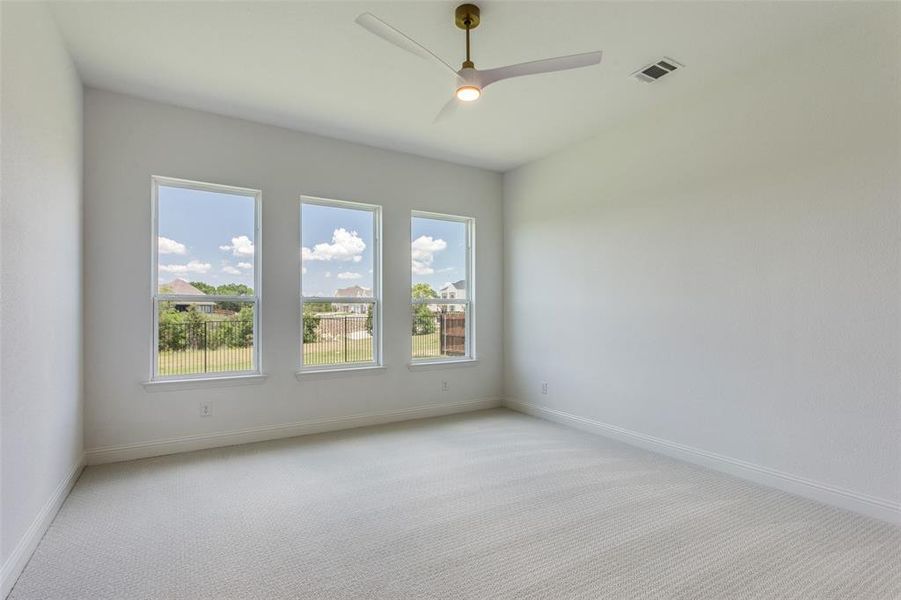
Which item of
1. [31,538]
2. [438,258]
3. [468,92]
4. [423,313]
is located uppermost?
[468,92]

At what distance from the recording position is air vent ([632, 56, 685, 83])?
10.1 ft

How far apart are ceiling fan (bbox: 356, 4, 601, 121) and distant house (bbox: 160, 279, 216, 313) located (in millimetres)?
2707

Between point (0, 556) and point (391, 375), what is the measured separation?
320cm

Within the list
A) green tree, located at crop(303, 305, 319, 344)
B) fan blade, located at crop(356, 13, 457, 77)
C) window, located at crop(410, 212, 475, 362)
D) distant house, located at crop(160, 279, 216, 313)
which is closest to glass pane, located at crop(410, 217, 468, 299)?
window, located at crop(410, 212, 475, 362)

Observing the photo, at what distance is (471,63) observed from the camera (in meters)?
2.42

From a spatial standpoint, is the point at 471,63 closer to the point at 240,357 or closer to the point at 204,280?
the point at 204,280

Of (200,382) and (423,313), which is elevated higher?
(423,313)

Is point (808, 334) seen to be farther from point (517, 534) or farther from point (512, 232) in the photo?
point (512, 232)

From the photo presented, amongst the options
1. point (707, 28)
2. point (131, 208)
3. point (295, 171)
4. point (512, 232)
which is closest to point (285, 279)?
point (295, 171)

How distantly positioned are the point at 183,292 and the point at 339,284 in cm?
136

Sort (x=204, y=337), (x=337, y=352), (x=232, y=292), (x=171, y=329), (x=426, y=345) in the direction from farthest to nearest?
(x=426, y=345) < (x=337, y=352) < (x=232, y=292) < (x=204, y=337) < (x=171, y=329)

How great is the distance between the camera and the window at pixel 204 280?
3.79 metres

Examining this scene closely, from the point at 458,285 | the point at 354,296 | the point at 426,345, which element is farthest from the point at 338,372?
the point at 458,285

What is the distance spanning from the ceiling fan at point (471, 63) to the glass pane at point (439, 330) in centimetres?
281
